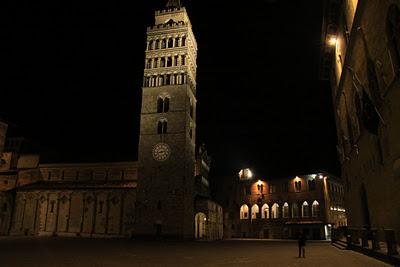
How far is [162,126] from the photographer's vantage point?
161 feet

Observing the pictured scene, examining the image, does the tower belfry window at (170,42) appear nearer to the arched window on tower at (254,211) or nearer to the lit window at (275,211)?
the arched window on tower at (254,211)

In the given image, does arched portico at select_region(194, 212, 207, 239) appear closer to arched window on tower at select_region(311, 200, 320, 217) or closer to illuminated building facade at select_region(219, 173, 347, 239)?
illuminated building facade at select_region(219, 173, 347, 239)

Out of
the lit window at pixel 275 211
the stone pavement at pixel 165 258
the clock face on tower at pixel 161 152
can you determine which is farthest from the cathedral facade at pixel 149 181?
the stone pavement at pixel 165 258

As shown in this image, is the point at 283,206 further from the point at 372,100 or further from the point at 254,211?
the point at 372,100

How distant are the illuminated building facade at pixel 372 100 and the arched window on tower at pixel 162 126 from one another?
27.0m

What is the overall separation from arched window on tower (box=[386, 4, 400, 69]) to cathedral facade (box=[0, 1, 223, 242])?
3504cm

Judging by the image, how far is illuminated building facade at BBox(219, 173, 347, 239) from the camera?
58.1m

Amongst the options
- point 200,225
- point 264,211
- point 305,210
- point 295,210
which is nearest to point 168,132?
point 200,225

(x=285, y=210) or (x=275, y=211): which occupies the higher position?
(x=285, y=210)

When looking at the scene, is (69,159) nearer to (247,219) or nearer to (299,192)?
(247,219)

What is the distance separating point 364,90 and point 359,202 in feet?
34.3

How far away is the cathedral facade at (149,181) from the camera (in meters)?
46.4

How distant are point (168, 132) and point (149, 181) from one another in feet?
24.6

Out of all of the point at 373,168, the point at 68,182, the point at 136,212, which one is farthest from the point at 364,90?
the point at 68,182
